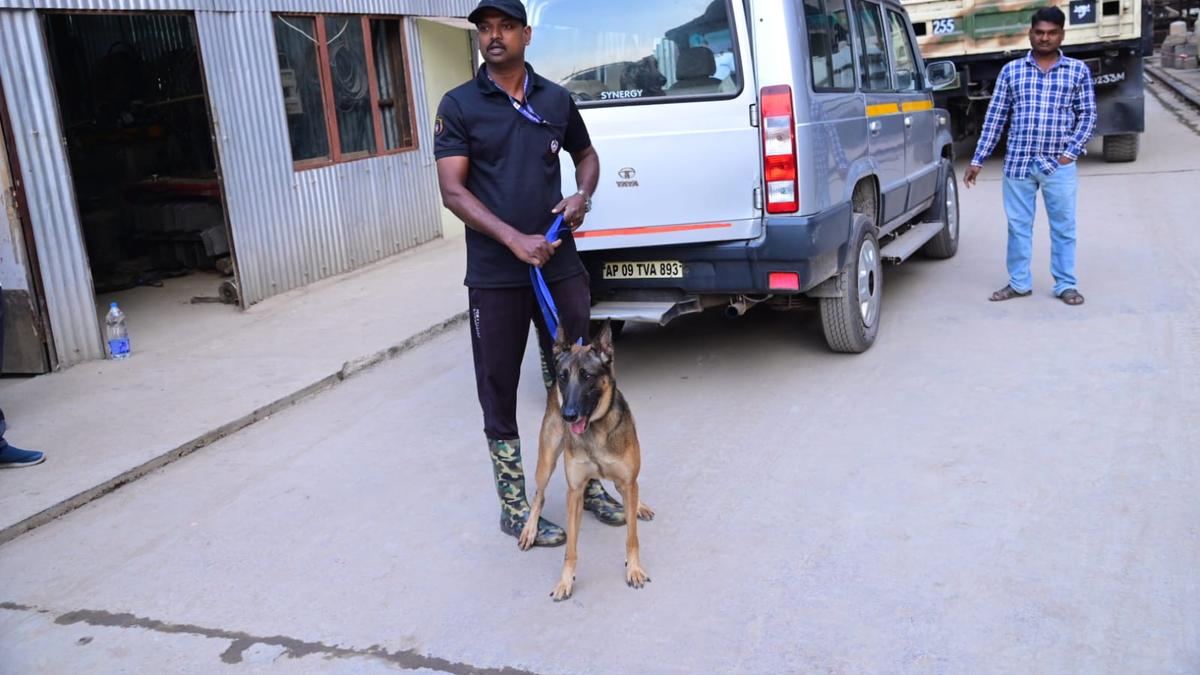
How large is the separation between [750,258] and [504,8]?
7.75ft

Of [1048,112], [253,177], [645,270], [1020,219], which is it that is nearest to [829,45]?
[645,270]

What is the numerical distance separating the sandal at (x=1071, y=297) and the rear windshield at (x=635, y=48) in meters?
3.19

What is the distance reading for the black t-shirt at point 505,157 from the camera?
12.1 ft

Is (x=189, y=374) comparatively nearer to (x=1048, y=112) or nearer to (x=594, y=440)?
(x=594, y=440)

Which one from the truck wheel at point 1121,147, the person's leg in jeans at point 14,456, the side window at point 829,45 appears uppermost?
the side window at point 829,45

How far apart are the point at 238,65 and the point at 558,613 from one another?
6784mm

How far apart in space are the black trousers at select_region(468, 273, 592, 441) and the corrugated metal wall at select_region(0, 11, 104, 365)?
175 inches

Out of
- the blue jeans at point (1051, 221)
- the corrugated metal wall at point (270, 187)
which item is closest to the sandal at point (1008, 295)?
the blue jeans at point (1051, 221)

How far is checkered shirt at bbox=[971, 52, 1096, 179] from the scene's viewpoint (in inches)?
271

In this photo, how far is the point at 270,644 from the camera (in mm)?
3492

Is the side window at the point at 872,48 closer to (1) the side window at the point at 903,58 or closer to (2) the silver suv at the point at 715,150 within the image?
(1) the side window at the point at 903,58

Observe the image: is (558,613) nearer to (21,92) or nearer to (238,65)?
(21,92)

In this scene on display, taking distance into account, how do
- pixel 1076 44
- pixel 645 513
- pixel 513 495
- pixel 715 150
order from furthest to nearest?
pixel 1076 44 → pixel 715 150 → pixel 645 513 → pixel 513 495

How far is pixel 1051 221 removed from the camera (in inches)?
279
